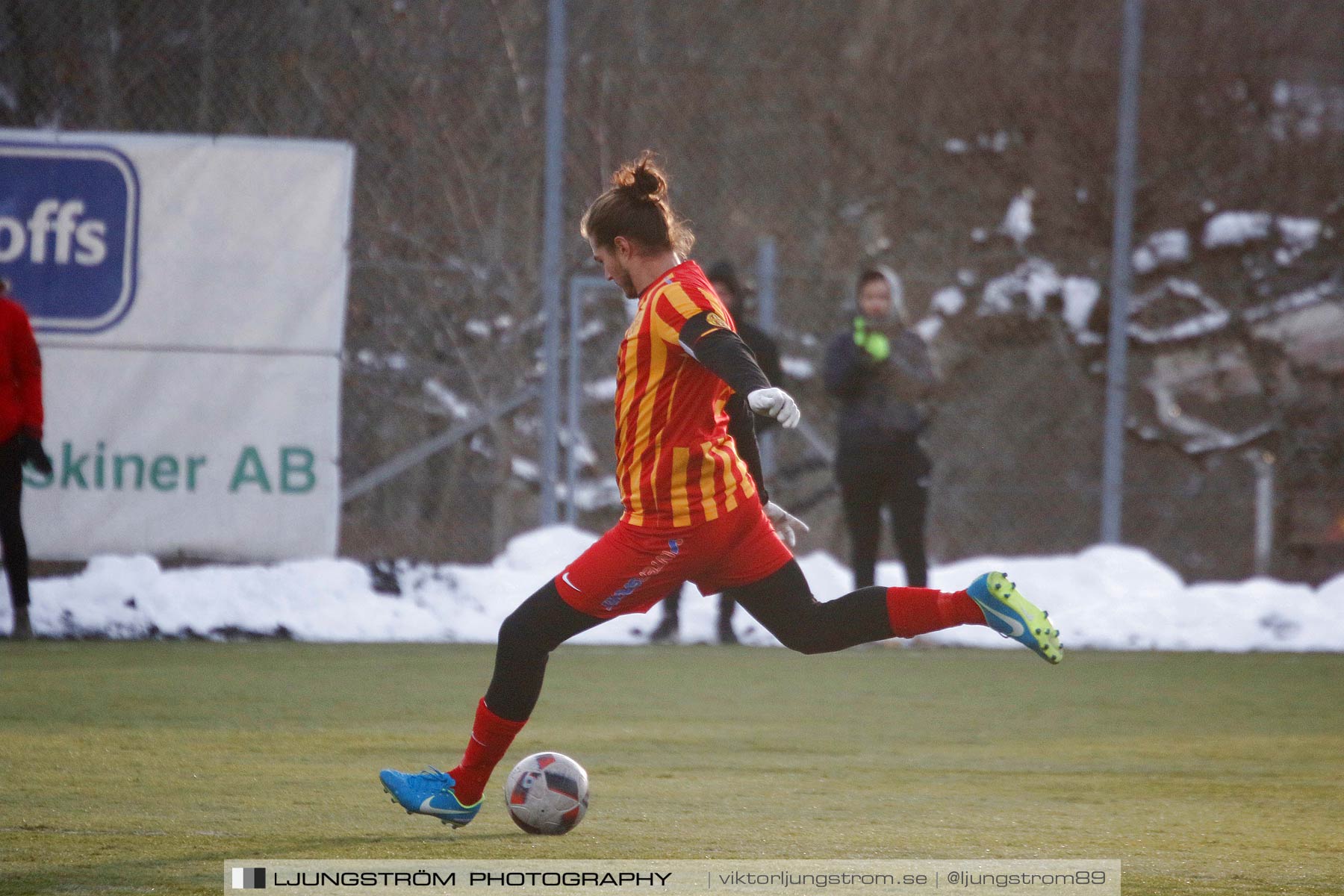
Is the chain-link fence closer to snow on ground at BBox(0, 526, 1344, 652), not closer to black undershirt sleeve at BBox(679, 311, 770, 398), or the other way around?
snow on ground at BBox(0, 526, 1344, 652)

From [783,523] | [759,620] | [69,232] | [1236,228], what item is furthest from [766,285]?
[759,620]

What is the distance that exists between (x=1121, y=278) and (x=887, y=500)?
2430 mm

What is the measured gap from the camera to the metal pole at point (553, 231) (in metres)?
10.6

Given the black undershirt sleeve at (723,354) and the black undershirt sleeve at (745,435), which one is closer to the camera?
the black undershirt sleeve at (723,354)

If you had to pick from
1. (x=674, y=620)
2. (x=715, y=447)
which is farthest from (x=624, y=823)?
(x=674, y=620)

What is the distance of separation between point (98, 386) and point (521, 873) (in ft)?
22.5

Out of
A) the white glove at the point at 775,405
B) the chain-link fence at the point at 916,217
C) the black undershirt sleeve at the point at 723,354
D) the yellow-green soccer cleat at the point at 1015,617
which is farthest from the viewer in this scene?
the chain-link fence at the point at 916,217

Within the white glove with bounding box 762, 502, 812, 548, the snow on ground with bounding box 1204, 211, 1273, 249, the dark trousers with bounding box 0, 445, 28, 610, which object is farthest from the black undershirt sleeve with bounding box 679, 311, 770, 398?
the snow on ground with bounding box 1204, 211, 1273, 249

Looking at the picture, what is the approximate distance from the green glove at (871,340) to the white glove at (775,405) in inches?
224

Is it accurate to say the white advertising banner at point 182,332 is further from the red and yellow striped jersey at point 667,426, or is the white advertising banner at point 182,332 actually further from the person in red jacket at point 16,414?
the red and yellow striped jersey at point 667,426

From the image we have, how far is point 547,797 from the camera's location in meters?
4.64

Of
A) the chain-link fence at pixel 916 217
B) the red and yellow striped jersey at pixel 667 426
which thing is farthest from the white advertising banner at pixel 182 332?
the red and yellow striped jersey at pixel 667 426

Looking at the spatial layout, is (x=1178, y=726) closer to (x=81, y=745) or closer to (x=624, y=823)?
(x=624, y=823)

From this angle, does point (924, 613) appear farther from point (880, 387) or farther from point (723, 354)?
point (880, 387)
